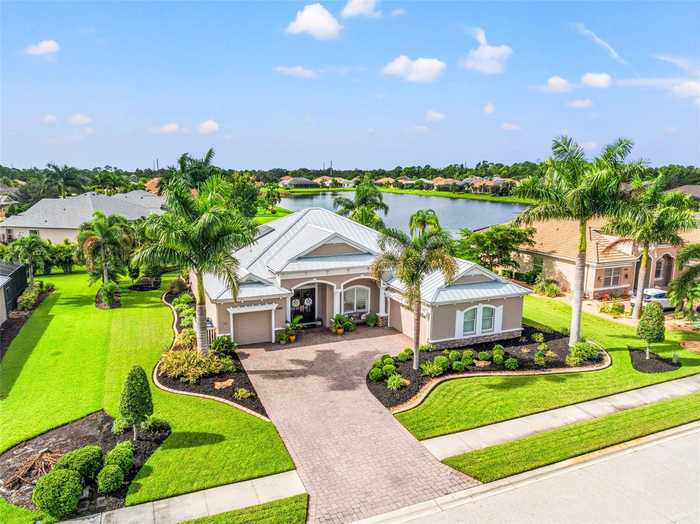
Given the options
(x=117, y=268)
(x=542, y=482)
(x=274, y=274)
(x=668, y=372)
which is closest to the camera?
(x=542, y=482)

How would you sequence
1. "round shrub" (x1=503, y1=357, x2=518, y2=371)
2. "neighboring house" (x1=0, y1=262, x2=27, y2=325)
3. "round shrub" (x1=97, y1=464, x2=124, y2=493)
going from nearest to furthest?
"round shrub" (x1=97, y1=464, x2=124, y2=493) → "round shrub" (x1=503, y1=357, x2=518, y2=371) → "neighboring house" (x1=0, y1=262, x2=27, y2=325)

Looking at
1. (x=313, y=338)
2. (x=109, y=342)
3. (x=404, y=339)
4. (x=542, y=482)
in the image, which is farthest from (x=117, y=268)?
(x=542, y=482)

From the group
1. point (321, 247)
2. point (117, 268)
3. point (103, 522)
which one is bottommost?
point (103, 522)

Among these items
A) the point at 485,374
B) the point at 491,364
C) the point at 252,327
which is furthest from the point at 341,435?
the point at 252,327

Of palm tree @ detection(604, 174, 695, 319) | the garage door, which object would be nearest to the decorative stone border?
palm tree @ detection(604, 174, 695, 319)

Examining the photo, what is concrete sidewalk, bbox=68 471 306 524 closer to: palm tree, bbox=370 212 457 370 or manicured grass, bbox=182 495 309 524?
manicured grass, bbox=182 495 309 524

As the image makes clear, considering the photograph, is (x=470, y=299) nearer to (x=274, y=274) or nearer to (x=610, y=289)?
(x=274, y=274)
